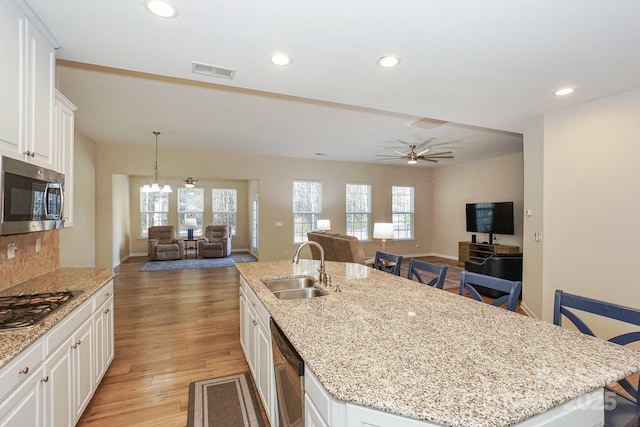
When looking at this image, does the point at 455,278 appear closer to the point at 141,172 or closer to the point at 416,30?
the point at 416,30

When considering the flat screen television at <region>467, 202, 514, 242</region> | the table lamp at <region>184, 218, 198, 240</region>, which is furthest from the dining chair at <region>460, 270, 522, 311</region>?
the table lamp at <region>184, 218, 198, 240</region>

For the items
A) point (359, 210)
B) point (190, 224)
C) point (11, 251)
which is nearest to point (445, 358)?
point (11, 251)

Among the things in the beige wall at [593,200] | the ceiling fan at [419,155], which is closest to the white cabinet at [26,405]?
the beige wall at [593,200]

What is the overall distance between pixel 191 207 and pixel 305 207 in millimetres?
4407

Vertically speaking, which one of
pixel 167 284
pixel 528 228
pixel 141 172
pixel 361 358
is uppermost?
pixel 141 172

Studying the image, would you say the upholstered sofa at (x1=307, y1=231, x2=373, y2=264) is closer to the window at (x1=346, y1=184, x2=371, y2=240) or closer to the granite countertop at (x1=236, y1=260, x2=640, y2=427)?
the window at (x1=346, y1=184, x2=371, y2=240)

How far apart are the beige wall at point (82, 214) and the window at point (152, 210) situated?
364 centimetres

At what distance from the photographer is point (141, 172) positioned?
21.6 feet

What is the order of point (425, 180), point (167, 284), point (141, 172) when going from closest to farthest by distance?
point (167, 284) < point (141, 172) < point (425, 180)

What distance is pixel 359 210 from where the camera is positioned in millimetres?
8828

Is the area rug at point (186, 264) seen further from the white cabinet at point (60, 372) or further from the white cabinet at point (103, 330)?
the white cabinet at point (60, 372)

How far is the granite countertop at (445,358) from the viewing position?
896 millimetres

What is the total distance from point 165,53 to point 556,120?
4.23 meters

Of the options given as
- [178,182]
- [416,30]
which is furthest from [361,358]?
[178,182]
